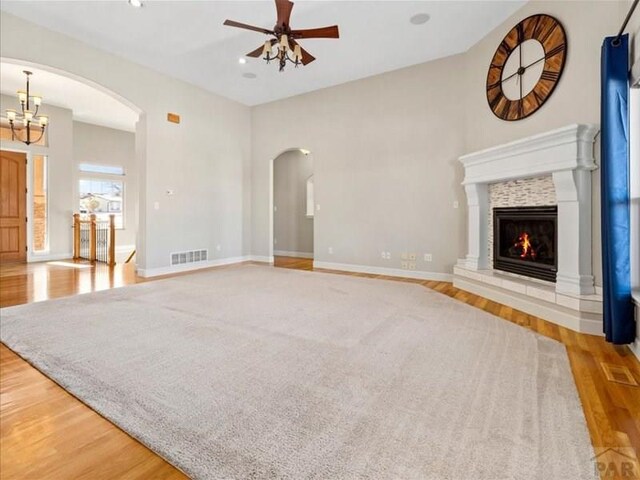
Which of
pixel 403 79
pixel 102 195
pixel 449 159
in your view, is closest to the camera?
pixel 449 159

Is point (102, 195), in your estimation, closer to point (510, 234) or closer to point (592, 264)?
point (510, 234)

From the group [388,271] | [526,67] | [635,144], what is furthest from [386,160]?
[635,144]

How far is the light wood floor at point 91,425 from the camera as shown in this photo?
4.54ft

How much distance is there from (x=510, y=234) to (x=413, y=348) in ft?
9.10

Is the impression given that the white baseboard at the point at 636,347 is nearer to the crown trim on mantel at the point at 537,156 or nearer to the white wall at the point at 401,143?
the crown trim on mantel at the point at 537,156

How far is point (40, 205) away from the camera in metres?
7.88

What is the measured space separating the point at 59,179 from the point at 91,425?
847 cm

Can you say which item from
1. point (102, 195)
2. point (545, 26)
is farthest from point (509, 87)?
point (102, 195)

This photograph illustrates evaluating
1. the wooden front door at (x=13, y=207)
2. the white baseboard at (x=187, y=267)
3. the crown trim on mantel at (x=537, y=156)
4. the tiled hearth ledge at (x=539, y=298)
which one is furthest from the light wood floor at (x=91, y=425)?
the wooden front door at (x=13, y=207)

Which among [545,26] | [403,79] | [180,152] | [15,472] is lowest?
[15,472]

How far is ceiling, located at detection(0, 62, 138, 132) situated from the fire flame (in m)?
7.52

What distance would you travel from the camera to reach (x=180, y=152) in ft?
21.3

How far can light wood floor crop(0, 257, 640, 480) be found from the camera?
1.38 meters

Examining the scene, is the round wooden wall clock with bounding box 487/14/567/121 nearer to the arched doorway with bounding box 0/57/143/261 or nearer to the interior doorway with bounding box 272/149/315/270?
the interior doorway with bounding box 272/149/315/270
